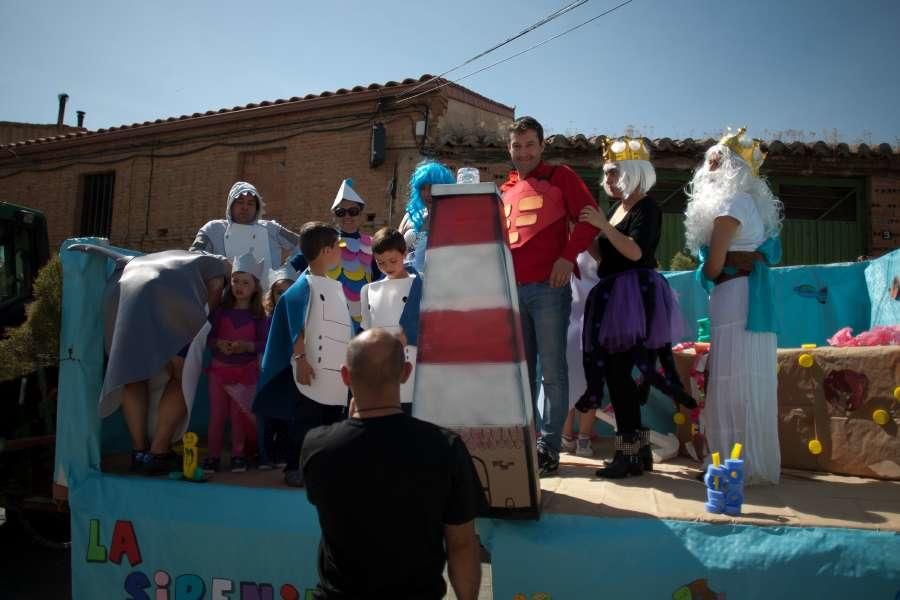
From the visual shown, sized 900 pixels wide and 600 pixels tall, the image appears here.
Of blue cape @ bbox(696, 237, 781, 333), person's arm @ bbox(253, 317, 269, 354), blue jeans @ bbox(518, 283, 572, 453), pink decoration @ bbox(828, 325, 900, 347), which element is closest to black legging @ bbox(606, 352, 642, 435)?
blue jeans @ bbox(518, 283, 572, 453)

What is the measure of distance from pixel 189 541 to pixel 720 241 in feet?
8.94

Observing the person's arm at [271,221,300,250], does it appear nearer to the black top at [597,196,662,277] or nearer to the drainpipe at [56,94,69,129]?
the black top at [597,196,662,277]

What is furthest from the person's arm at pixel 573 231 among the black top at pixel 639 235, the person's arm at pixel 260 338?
the person's arm at pixel 260 338

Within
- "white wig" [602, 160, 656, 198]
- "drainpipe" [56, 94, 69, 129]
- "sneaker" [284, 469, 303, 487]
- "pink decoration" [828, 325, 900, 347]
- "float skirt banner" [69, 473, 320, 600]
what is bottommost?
"float skirt banner" [69, 473, 320, 600]

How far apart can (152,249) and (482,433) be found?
1448cm

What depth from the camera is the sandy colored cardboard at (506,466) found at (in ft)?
7.06

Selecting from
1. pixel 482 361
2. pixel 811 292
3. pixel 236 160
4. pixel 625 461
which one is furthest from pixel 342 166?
pixel 482 361

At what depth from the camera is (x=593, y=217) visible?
290 cm

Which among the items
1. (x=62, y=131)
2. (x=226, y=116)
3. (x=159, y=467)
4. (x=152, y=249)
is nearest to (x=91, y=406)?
(x=159, y=467)

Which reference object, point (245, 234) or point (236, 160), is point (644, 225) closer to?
point (245, 234)

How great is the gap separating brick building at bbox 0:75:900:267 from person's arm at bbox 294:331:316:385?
882 centimetres

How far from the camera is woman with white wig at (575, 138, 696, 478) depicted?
294 cm

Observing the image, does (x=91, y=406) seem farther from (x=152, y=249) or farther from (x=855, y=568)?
(x=152, y=249)

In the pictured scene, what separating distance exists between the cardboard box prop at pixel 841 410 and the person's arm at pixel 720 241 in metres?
0.76
